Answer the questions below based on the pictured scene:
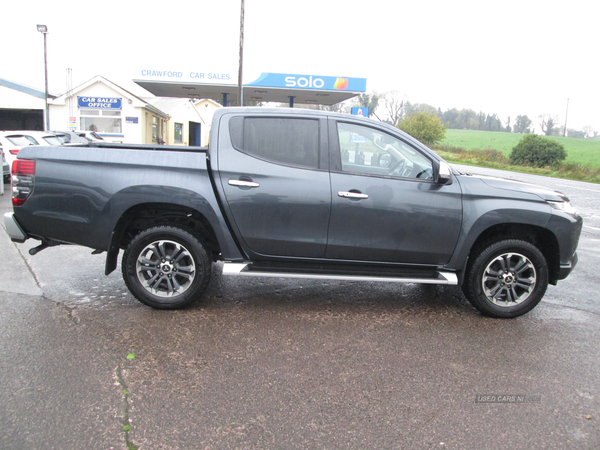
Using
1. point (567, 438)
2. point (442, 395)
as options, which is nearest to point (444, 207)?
point (442, 395)

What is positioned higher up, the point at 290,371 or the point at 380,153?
the point at 380,153

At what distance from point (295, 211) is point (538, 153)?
40683 mm

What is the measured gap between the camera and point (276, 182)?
4441mm

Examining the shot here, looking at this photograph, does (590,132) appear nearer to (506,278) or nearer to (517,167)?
(517,167)

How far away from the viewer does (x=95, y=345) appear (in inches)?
148

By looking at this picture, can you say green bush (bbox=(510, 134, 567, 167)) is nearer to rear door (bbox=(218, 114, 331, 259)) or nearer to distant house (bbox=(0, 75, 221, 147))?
distant house (bbox=(0, 75, 221, 147))

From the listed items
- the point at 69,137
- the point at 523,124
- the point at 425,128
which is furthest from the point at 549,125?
the point at 69,137

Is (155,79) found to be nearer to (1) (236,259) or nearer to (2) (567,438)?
(1) (236,259)

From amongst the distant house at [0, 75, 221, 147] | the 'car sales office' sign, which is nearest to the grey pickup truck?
the distant house at [0, 75, 221, 147]

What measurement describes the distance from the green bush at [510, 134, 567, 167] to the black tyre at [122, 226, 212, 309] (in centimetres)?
3922

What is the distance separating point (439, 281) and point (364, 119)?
5.60ft

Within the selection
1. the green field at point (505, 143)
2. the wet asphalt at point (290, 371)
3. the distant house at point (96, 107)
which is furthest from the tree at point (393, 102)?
the wet asphalt at point (290, 371)

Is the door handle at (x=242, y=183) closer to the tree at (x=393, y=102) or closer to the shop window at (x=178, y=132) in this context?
the shop window at (x=178, y=132)

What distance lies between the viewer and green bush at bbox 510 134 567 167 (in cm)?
3862
